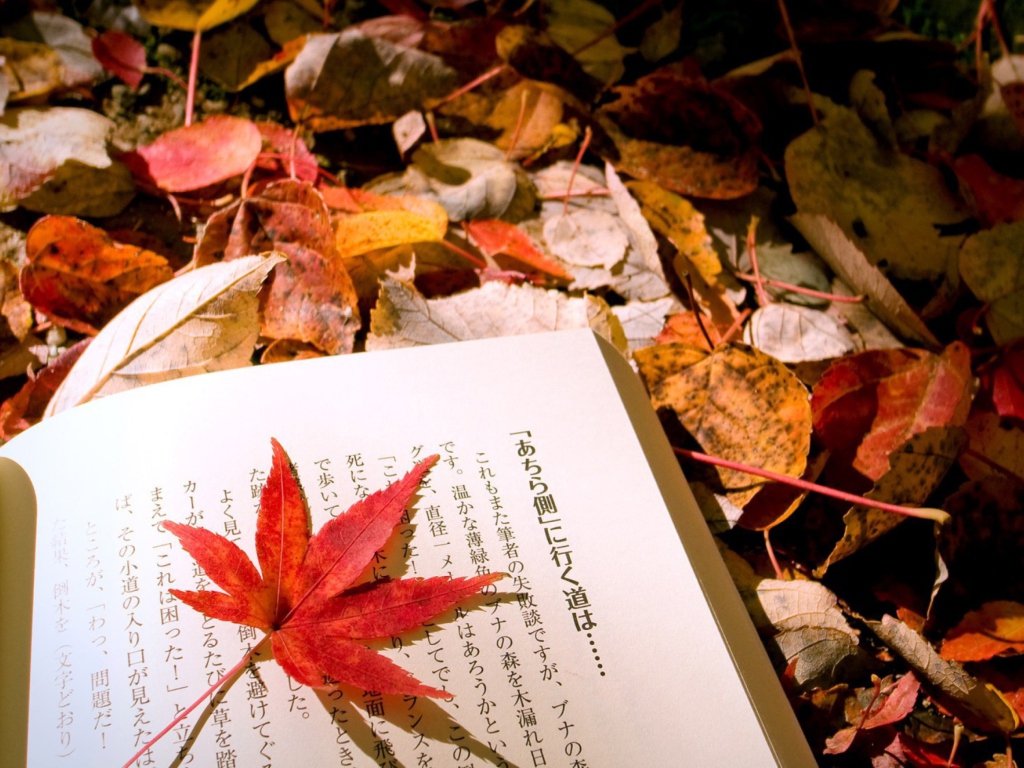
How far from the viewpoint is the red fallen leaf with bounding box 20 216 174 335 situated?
0.65 metres

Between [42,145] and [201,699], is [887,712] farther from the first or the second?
[42,145]

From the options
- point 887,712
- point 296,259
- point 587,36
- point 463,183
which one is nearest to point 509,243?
point 463,183

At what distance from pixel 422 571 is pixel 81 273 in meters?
0.44

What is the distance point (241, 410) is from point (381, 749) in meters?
0.25

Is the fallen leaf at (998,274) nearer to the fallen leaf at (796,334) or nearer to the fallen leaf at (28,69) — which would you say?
the fallen leaf at (796,334)

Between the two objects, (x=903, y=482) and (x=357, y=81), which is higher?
(x=357, y=81)

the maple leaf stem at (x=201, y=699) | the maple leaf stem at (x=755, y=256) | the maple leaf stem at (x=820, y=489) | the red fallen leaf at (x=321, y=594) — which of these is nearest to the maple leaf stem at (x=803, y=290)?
the maple leaf stem at (x=755, y=256)

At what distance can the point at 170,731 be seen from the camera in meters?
0.43

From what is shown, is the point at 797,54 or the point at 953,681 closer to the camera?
the point at 953,681

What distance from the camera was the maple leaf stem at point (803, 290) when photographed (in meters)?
0.74

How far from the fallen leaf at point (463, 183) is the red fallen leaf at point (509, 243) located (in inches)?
0.5

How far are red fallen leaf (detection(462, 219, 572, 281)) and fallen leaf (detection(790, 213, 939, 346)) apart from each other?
9.9 inches

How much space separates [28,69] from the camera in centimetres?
78

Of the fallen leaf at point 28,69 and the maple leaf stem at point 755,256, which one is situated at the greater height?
the fallen leaf at point 28,69
